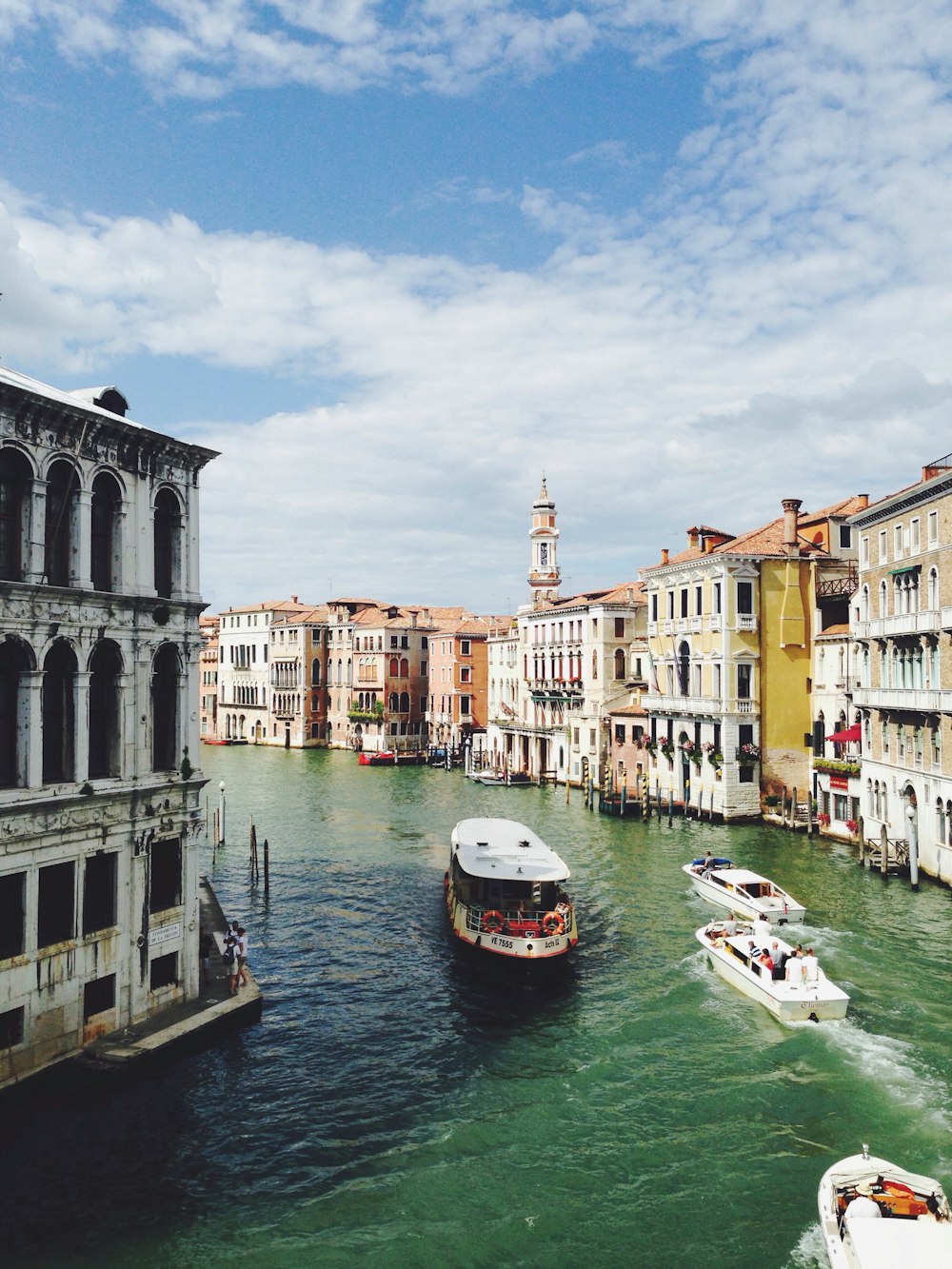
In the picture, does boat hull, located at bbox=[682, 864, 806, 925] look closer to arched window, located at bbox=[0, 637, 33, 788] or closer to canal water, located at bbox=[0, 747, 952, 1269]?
canal water, located at bbox=[0, 747, 952, 1269]

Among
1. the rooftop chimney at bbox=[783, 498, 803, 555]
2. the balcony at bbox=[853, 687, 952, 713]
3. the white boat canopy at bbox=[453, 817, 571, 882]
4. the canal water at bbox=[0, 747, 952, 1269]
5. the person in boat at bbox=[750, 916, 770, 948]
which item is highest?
the rooftop chimney at bbox=[783, 498, 803, 555]

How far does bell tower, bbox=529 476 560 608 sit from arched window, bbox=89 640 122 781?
58491mm

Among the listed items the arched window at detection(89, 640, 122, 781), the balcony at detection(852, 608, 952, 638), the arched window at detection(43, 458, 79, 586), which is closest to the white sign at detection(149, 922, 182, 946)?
the arched window at detection(89, 640, 122, 781)

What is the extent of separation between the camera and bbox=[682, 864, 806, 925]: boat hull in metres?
26.6

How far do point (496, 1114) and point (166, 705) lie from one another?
29.4 feet

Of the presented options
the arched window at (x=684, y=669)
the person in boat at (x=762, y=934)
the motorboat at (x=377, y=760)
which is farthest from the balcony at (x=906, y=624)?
the motorboat at (x=377, y=760)

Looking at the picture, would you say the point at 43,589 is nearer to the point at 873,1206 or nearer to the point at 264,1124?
the point at 264,1124

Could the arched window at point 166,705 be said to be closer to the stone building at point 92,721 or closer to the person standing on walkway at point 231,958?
the stone building at point 92,721

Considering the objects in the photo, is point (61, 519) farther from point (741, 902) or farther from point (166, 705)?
point (741, 902)

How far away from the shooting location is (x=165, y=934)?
1788 centimetres

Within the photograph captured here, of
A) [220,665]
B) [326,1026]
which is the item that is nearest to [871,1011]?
[326,1026]

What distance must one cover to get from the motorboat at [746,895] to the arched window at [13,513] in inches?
774

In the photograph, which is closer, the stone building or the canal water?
the canal water

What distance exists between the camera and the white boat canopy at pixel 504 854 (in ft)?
82.7
